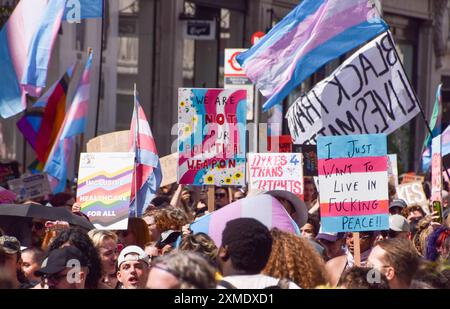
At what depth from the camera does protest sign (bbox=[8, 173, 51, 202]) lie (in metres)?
12.7

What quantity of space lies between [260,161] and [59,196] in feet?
6.95

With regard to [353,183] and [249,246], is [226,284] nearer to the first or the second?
[249,246]

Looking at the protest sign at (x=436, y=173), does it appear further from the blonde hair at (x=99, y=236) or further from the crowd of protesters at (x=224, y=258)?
the blonde hair at (x=99, y=236)

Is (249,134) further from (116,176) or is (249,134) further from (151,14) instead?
(151,14)

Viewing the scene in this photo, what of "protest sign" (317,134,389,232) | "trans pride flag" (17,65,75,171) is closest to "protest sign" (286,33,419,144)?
"protest sign" (317,134,389,232)

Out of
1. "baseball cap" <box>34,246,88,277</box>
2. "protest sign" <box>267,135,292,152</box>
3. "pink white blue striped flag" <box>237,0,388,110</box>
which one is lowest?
"baseball cap" <box>34,246,88,277</box>

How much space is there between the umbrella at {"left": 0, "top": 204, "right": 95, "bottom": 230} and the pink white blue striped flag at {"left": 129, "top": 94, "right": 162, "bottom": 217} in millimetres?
1426

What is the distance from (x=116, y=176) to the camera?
9914mm

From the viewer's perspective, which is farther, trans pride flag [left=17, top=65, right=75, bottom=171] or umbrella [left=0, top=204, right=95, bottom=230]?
trans pride flag [left=17, top=65, right=75, bottom=171]

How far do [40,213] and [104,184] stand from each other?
1.16 meters

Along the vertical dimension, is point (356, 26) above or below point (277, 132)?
above

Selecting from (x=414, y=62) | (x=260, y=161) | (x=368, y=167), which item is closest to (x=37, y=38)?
(x=260, y=161)

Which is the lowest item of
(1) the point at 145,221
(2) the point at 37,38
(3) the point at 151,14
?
(1) the point at 145,221

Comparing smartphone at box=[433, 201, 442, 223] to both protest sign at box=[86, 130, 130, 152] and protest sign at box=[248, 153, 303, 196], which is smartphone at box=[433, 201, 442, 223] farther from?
protest sign at box=[86, 130, 130, 152]
